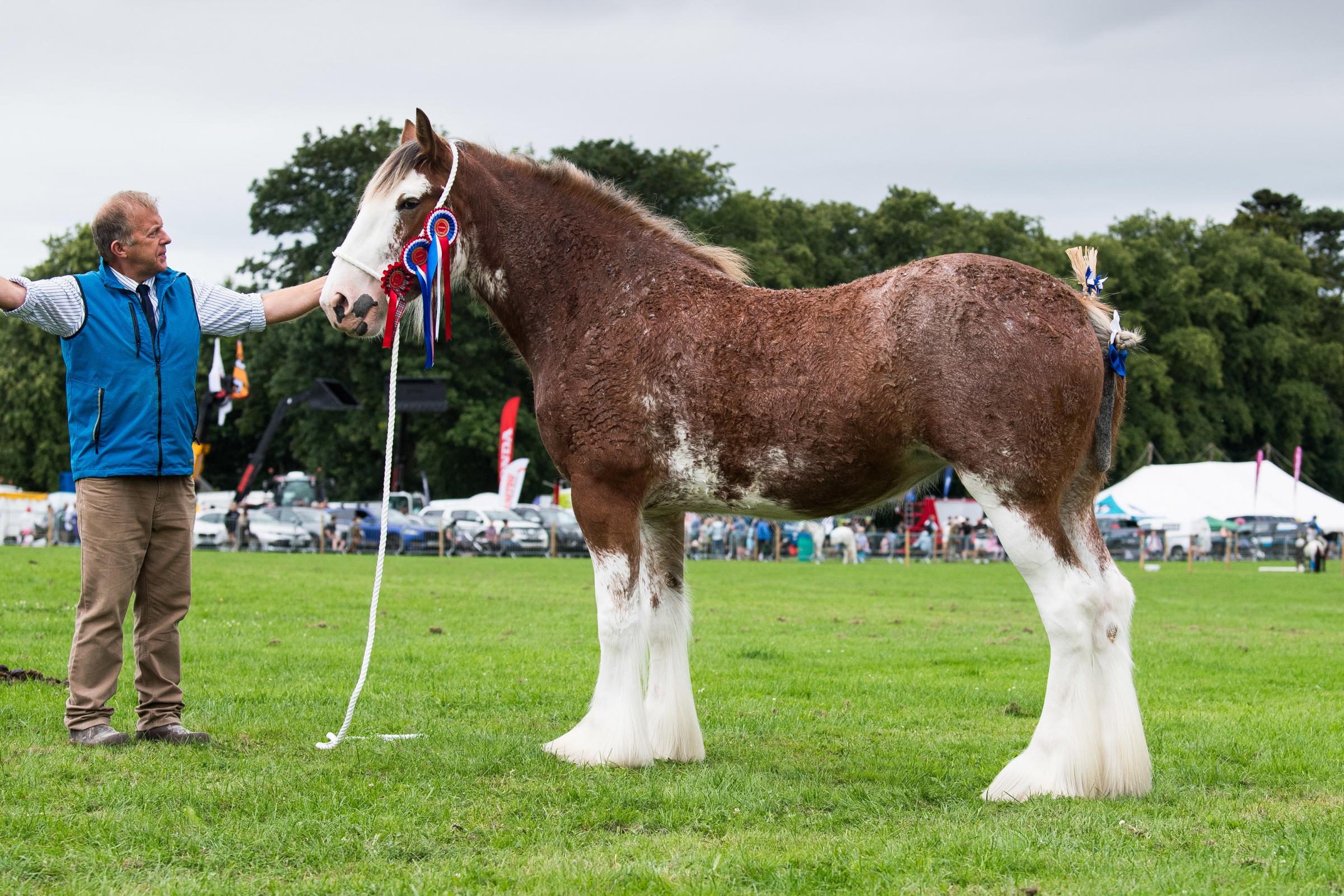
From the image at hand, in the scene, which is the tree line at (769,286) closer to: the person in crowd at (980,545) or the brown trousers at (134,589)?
the person in crowd at (980,545)

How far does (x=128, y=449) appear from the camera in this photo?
6527 millimetres

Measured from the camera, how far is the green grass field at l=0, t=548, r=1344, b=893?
437cm

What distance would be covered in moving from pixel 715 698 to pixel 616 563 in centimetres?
308

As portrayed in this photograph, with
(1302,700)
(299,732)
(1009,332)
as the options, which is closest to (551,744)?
(299,732)

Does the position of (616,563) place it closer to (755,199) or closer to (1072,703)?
(1072,703)

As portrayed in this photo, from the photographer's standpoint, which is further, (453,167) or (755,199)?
(755,199)

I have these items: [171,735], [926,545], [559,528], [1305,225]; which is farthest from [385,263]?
[1305,225]

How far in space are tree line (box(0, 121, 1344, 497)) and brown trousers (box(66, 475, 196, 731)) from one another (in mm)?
36134

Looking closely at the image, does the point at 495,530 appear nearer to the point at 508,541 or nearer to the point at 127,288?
the point at 508,541

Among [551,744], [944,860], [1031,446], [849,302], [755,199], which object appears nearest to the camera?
[944,860]

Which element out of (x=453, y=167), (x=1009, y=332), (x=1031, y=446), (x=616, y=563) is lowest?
(x=616, y=563)

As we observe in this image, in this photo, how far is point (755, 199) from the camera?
189 feet

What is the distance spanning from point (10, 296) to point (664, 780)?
4084 mm

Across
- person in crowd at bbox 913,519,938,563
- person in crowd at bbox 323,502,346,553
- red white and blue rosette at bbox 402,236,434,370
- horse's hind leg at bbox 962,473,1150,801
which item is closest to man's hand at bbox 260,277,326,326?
red white and blue rosette at bbox 402,236,434,370
